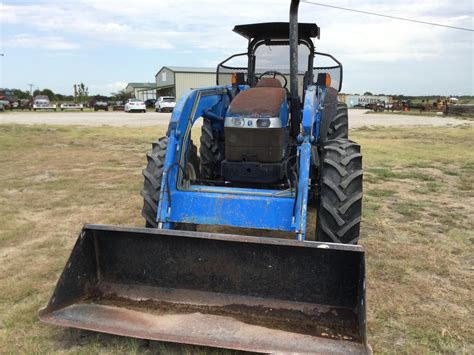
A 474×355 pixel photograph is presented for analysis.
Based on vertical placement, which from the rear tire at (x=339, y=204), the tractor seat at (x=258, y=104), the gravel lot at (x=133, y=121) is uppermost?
the tractor seat at (x=258, y=104)

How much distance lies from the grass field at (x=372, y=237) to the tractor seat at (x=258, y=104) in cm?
175

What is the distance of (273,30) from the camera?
18.5 feet

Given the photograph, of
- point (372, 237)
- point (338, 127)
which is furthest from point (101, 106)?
point (372, 237)

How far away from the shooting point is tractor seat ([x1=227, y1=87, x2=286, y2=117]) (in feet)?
Answer: 14.0

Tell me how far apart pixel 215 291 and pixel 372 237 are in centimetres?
245

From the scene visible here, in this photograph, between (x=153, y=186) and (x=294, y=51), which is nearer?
(x=294, y=51)

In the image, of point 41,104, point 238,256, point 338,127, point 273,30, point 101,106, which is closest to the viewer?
point 238,256

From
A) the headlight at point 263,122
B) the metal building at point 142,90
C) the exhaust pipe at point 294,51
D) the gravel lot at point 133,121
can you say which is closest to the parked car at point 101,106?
the gravel lot at point 133,121

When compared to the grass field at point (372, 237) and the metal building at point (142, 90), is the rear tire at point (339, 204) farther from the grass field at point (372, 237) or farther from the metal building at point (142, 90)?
the metal building at point (142, 90)

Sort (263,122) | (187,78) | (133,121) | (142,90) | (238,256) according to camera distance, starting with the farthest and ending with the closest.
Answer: (142,90), (187,78), (133,121), (263,122), (238,256)

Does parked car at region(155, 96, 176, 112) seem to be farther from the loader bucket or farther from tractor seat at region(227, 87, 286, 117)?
the loader bucket

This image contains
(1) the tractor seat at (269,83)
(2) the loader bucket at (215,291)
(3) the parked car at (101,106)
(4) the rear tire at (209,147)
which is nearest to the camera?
(2) the loader bucket at (215,291)

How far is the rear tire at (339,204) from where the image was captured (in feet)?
12.7

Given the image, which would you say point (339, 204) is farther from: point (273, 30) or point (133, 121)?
point (133, 121)
